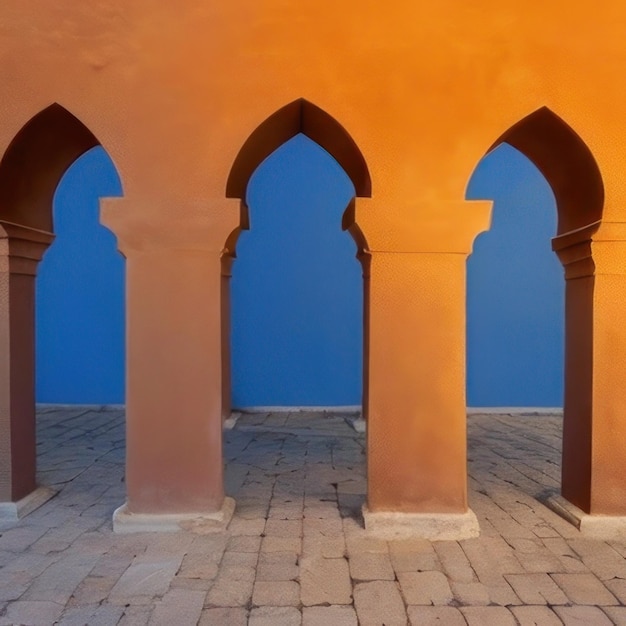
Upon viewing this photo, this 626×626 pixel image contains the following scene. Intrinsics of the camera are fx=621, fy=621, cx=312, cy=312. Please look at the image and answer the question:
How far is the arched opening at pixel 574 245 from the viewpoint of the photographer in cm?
410

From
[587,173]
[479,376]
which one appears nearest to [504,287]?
[479,376]

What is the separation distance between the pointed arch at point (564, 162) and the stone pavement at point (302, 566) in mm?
2155

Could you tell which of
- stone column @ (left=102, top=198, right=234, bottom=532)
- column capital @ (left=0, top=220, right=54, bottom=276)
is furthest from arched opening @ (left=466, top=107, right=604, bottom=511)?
column capital @ (left=0, top=220, right=54, bottom=276)

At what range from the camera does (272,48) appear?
403cm

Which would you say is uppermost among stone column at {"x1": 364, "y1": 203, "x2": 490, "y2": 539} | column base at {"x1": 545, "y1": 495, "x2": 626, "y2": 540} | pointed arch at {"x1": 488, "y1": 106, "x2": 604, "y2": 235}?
pointed arch at {"x1": 488, "y1": 106, "x2": 604, "y2": 235}

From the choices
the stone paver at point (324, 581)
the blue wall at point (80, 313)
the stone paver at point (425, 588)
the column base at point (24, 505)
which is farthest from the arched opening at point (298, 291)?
the stone paver at point (425, 588)

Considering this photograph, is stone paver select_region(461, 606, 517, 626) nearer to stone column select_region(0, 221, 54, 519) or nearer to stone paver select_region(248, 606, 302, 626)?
stone paver select_region(248, 606, 302, 626)

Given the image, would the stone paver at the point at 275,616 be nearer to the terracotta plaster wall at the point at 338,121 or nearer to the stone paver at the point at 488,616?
the stone paver at the point at 488,616

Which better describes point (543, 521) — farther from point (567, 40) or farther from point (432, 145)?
point (567, 40)

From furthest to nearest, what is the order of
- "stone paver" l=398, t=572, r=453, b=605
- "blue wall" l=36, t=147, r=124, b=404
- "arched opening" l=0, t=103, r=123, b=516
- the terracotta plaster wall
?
"blue wall" l=36, t=147, r=124, b=404
"arched opening" l=0, t=103, r=123, b=516
the terracotta plaster wall
"stone paver" l=398, t=572, r=453, b=605

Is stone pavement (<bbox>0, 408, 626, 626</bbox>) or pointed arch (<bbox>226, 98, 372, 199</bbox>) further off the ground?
pointed arch (<bbox>226, 98, 372, 199</bbox>)

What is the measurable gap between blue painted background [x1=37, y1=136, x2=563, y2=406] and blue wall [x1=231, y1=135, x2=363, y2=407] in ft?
0.05

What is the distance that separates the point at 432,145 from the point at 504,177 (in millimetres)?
5319

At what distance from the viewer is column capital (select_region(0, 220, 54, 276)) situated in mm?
4264
